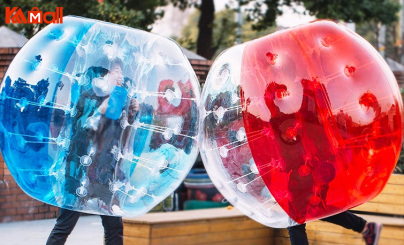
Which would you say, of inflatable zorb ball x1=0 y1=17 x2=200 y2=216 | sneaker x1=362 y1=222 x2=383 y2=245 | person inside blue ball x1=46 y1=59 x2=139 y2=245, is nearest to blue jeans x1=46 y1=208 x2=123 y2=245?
inflatable zorb ball x1=0 y1=17 x2=200 y2=216

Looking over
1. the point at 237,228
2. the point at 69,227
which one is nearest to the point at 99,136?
the point at 69,227

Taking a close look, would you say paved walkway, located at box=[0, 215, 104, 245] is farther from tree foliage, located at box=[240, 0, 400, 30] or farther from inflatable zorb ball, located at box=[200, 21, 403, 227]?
tree foliage, located at box=[240, 0, 400, 30]

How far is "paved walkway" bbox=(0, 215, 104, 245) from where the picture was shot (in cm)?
783

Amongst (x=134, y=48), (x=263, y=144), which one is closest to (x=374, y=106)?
(x=263, y=144)

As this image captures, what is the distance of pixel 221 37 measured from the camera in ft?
57.4

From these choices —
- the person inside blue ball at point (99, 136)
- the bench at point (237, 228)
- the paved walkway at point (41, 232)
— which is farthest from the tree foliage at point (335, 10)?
the person inside blue ball at point (99, 136)

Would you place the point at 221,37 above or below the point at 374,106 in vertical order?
above

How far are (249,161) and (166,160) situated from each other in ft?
2.03

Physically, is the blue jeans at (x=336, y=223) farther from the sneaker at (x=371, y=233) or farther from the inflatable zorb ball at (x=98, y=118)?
the inflatable zorb ball at (x=98, y=118)

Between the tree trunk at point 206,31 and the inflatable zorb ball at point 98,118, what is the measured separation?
11.7 meters

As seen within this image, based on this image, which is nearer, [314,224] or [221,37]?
[314,224]

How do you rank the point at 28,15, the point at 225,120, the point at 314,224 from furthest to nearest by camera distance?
the point at 28,15 → the point at 314,224 → the point at 225,120

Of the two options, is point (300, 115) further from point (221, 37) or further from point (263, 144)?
point (221, 37)

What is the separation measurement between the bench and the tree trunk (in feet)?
32.0
